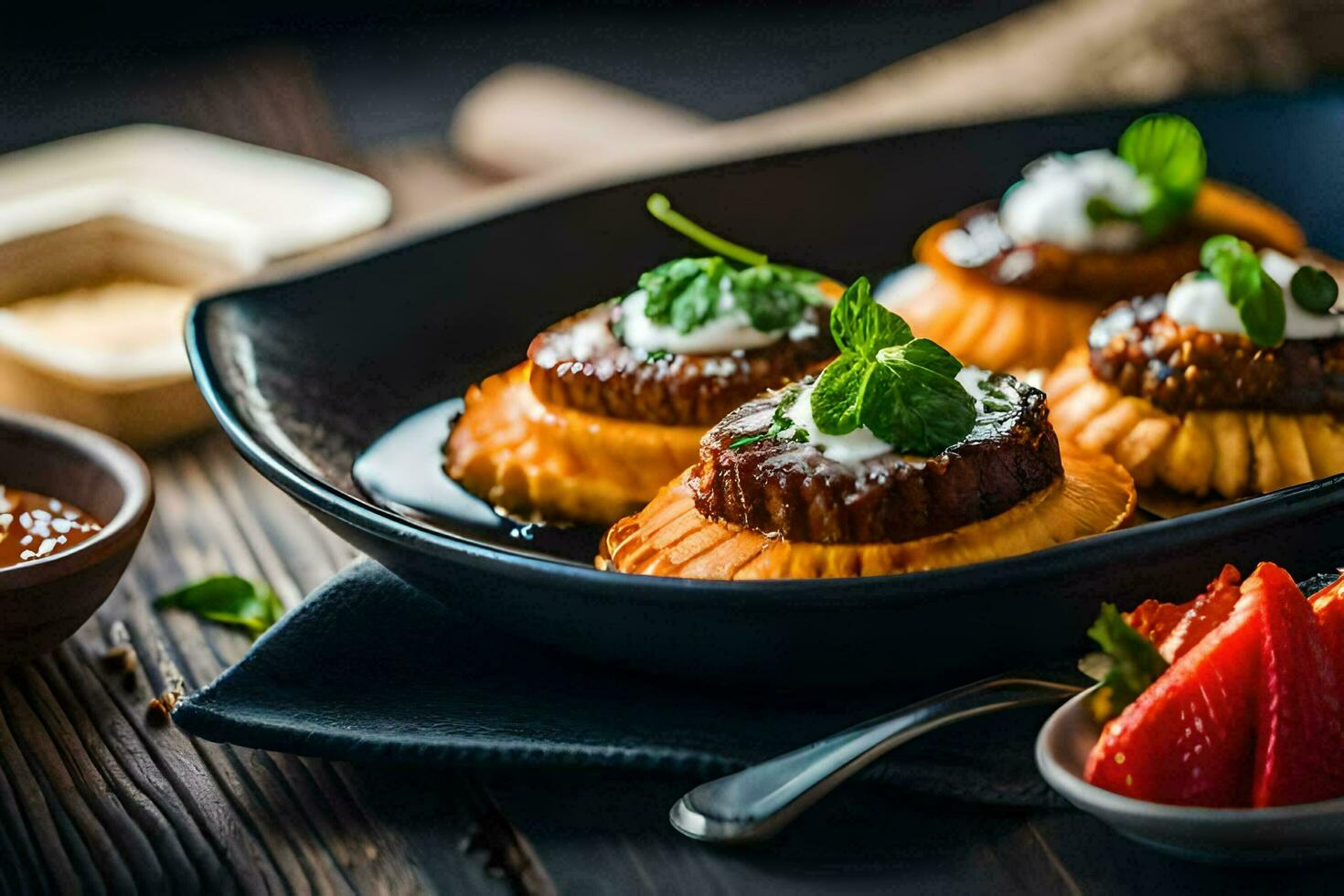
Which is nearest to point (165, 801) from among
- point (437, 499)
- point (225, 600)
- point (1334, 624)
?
point (225, 600)

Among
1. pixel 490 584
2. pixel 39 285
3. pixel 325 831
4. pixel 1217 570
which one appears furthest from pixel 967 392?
pixel 39 285

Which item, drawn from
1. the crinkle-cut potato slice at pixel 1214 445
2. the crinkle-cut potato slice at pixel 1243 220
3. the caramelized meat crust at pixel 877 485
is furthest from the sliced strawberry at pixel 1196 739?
the crinkle-cut potato slice at pixel 1243 220

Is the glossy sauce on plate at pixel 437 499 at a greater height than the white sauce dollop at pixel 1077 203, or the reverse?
the white sauce dollop at pixel 1077 203

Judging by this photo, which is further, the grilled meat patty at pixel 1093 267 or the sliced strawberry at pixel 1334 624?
Result: the grilled meat patty at pixel 1093 267

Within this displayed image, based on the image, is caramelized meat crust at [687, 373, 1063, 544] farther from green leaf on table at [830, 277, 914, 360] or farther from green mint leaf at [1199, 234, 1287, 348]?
green mint leaf at [1199, 234, 1287, 348]

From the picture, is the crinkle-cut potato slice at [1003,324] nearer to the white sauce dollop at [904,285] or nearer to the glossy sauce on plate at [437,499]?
the white sauce dollop at [904,285]

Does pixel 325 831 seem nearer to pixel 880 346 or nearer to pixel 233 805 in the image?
pixel 233 805

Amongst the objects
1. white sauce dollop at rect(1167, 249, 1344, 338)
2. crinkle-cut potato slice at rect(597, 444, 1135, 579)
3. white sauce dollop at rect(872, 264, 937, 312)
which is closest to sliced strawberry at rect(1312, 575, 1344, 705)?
crinkle-cut potato slice at rect(597, 444, 1135, 579)
